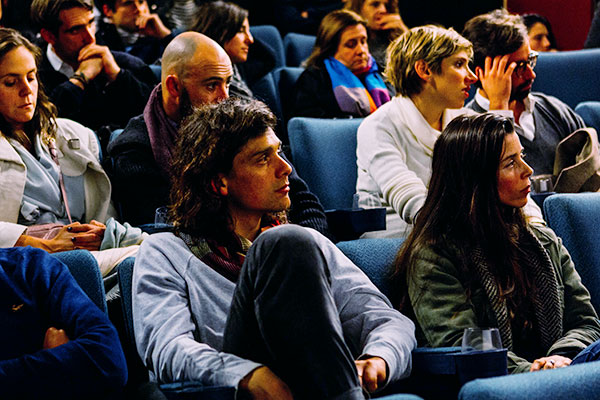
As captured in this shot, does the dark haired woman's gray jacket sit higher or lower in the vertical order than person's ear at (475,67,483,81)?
lower

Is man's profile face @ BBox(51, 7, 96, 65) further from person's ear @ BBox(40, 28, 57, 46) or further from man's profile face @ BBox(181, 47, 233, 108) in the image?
man's profile face @ BBox(181, 47, 233, 108)

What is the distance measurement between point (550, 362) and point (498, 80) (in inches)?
48.8

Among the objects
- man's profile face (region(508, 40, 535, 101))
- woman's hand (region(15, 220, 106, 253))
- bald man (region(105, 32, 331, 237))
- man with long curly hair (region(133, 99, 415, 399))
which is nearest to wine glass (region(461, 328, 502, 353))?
man with long curly hair (region(133, 99, 415, 399))

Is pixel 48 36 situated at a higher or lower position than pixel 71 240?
higher

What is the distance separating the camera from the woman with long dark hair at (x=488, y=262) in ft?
5.44

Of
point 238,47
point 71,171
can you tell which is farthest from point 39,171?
point 238,47

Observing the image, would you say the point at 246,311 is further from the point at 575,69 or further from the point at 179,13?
the point at 179,13

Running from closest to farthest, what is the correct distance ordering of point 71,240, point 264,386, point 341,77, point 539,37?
1. point 264,386
2. point 71,240
3. point 341,77
4. point 539,37

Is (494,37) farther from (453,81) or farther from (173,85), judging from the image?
(173,85)

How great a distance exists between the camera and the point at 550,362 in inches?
61.4

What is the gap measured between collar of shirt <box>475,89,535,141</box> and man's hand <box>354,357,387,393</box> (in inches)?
54.8

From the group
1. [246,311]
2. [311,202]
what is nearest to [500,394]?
[246,311]

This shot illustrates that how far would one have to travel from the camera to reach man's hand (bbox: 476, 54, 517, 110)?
101 inches

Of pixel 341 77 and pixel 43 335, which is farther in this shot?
pixel 341 77
